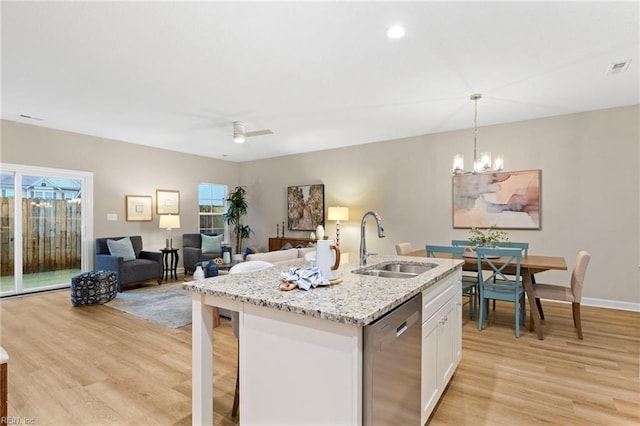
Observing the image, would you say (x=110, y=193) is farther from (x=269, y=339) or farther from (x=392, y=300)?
(x=392, y=300)

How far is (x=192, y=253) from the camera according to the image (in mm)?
6570

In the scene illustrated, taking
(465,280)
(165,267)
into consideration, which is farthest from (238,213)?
(465,280)

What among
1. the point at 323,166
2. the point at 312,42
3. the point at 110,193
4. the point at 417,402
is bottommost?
the point at 417,402

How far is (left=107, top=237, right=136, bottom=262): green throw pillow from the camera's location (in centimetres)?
541

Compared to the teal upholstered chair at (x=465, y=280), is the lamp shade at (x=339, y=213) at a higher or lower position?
higher

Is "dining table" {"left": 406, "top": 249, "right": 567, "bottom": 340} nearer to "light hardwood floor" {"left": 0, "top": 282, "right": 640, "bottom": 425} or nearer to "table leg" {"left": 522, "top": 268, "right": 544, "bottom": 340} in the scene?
"table leg" {"left": 522, "top": 268, "right": 544, "bottom": 340}

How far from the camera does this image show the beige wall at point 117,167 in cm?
501

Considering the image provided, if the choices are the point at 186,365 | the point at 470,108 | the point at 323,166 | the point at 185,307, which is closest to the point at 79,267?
the point at 185,307

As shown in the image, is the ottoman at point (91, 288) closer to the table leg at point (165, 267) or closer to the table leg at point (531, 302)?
the table leg at point (165, 267)

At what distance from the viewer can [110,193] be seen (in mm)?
5930

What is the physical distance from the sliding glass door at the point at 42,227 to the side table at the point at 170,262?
122 cm

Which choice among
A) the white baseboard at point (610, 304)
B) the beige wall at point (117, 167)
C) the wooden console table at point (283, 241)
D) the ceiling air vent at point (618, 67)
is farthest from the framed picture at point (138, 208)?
the ceiling air vent at point (618, 67)

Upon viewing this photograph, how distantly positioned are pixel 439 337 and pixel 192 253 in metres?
5.63

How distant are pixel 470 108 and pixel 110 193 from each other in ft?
20.2
